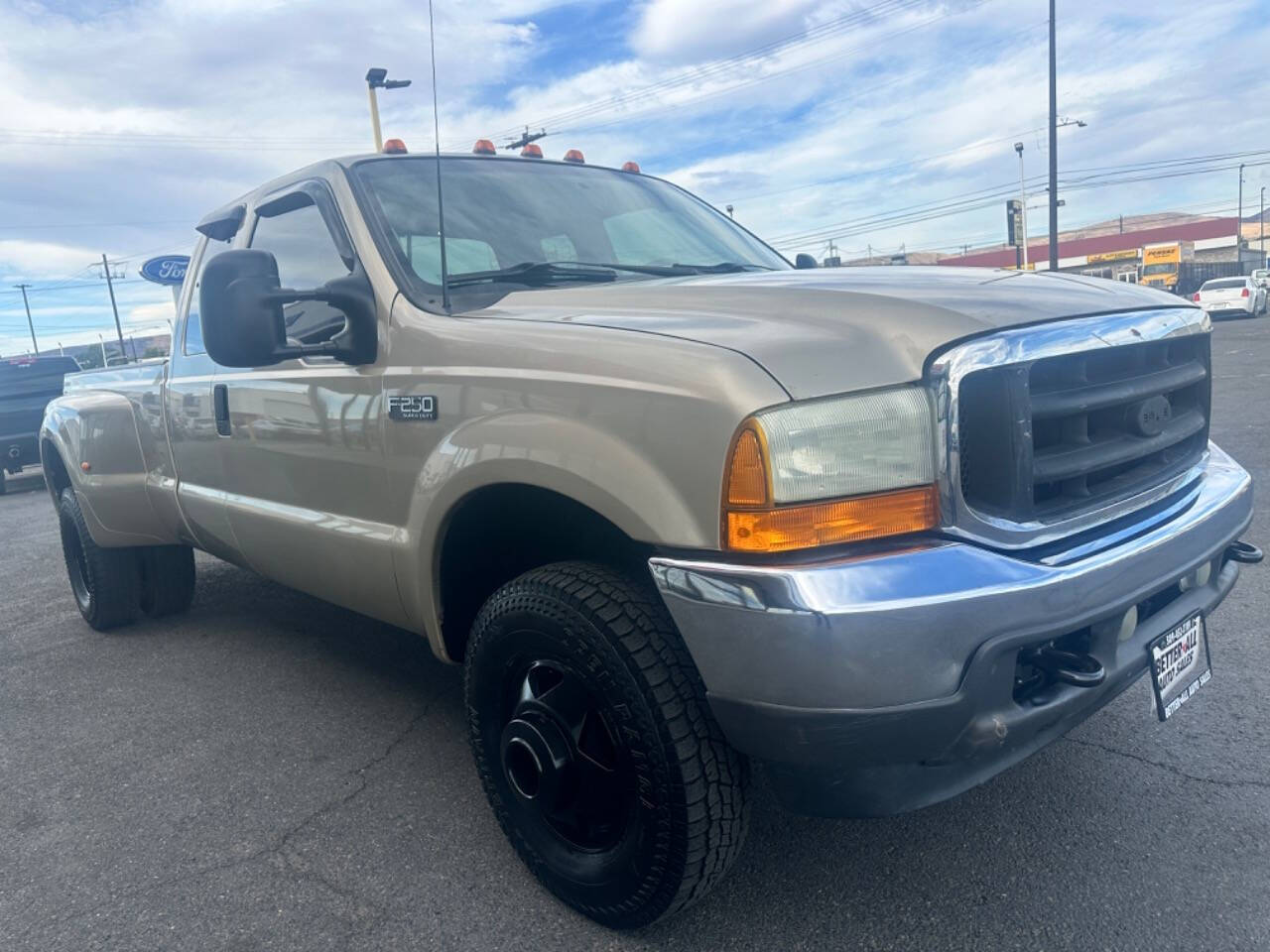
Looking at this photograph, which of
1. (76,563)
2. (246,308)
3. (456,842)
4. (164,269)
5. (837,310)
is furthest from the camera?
(164,269)

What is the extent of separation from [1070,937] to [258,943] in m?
1.77

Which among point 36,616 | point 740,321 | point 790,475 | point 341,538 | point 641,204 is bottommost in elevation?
point 36,616

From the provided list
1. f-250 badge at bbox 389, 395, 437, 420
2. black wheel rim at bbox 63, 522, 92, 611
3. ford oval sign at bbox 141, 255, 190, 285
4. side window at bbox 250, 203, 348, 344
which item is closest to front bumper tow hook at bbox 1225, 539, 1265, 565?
f-250 badge at bbox 389, 395, 437, 420

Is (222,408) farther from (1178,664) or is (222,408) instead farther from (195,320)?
(1178,664)

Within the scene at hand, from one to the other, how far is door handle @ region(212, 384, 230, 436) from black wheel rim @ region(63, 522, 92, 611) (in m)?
1.90

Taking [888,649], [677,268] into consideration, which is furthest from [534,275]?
[888,649]

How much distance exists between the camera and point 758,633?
5.64ft

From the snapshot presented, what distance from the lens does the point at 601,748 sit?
2145 millimetres

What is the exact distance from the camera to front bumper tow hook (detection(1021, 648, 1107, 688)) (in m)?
1.84

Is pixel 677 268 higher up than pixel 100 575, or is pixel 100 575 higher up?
pixel 677 268

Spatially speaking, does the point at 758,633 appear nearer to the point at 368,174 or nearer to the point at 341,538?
the point at 341,538

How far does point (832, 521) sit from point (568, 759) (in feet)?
2.71

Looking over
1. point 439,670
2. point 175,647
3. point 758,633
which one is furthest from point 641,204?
point 175,647

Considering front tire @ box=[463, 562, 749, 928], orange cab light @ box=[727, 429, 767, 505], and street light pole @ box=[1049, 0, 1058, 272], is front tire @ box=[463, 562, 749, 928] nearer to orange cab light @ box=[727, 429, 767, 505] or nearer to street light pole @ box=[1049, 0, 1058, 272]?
orange cab light @ box=[727, 429, 767, 505]
